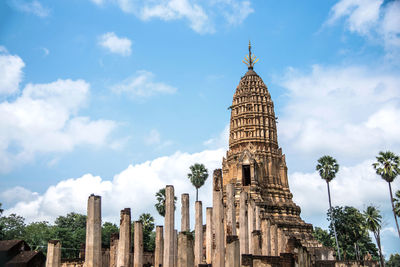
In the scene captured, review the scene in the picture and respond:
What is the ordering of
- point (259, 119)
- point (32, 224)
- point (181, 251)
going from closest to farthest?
point (181, 251)
point (259, 119)
point (32, 224)

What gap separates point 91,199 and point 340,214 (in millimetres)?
49714

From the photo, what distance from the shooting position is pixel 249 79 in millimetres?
46688

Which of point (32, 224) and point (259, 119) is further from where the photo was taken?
point (32, 224)

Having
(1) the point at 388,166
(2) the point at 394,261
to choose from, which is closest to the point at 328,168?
(1) the point at 388,166

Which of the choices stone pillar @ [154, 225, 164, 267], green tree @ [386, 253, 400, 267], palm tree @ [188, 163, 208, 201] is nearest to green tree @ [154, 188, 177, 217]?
palm tree @ [188, 163, 208, 201]

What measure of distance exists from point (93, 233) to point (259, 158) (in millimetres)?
32300

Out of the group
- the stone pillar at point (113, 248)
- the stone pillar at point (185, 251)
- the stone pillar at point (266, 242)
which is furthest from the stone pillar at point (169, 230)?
the stone pillar at point (113, 248)

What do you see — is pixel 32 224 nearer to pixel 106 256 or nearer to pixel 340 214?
pixel 106 256

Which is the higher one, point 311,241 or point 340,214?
point 340,214

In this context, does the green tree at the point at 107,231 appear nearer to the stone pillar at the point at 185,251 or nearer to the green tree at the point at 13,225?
the green tree at the point at 13,225

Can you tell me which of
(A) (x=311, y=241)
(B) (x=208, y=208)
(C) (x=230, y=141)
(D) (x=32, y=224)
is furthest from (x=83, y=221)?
(B) (x=208, y=208)

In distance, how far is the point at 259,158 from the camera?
139ft

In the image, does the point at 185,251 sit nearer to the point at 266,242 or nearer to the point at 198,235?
the point at 198,235

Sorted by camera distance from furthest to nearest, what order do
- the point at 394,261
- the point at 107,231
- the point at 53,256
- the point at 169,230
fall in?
the point at 394,261 → the point at 107,231 → the point at 169,230 → the point at 53,256
